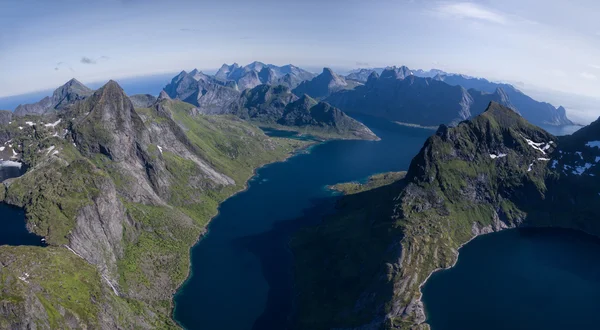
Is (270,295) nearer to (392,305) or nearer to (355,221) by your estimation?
(392,305)

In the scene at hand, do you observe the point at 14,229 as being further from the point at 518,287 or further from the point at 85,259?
the point at 518,287

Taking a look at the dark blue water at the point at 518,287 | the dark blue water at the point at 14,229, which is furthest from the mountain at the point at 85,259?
the dark blue water at the point at 518,287

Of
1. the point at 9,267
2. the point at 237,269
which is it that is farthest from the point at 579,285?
the point at 9,267

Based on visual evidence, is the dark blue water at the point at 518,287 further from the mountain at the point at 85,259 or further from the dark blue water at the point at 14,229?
the dark blue water at the point at 14,229

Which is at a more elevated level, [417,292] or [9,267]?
[9,267]

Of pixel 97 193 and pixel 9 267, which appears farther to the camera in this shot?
pixel 97 193
